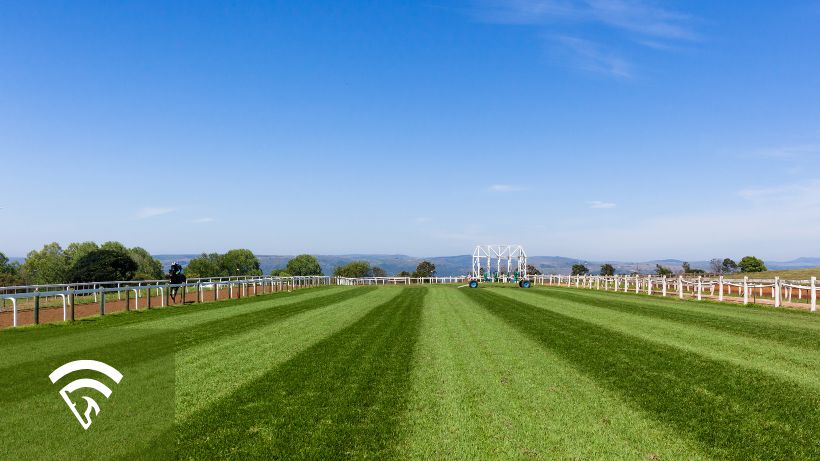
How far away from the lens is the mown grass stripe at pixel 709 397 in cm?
600

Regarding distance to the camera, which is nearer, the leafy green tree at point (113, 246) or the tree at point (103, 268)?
the tree at point (103, 268)

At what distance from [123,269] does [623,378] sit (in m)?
117

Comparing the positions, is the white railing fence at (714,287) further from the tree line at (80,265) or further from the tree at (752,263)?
the tree at (752,263)

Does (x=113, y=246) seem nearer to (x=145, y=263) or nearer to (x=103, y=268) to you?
(x=145, y=263)

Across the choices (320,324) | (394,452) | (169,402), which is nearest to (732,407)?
(394,452)

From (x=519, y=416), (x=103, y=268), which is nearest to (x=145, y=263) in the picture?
(x=103, y=268)

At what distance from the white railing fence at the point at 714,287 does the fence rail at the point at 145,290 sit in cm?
2468

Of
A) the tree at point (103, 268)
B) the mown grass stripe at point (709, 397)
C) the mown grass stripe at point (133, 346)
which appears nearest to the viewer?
the mown grass stripe at point (709, 397)

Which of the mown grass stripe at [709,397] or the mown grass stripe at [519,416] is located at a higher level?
the mown grass stripe at [519,416]

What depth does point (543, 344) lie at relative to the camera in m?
12.8

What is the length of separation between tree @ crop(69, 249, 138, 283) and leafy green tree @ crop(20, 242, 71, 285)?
1257 inches

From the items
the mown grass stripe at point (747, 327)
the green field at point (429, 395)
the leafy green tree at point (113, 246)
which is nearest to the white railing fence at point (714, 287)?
the mown grass stripe at point (747, 327)

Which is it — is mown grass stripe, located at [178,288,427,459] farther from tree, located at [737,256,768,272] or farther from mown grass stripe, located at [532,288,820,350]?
tree, located at [737,256,768,272]

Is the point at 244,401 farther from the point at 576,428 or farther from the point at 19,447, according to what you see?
the point at 576,428
